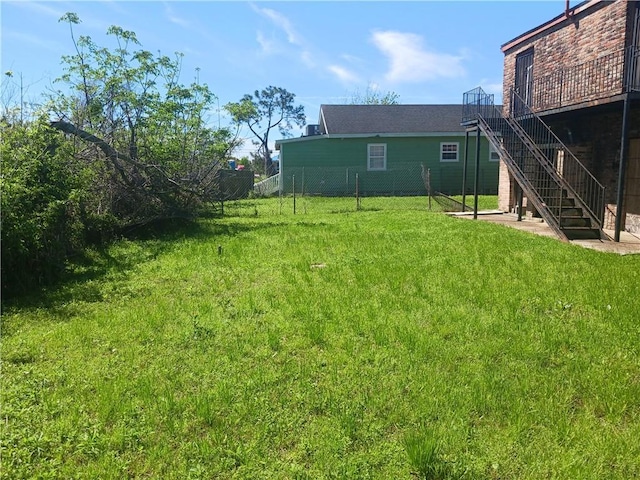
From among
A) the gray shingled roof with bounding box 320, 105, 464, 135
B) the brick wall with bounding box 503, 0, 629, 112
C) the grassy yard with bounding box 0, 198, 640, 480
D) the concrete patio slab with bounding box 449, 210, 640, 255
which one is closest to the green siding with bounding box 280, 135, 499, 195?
the gray shingled roof with bounding box 320, 105, 464, 135

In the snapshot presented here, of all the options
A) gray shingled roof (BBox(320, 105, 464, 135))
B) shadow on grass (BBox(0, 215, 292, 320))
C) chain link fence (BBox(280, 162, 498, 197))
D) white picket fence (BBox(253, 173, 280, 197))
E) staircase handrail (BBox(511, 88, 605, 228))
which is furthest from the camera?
white picket fence (BBox(253, 173, 280, 197))

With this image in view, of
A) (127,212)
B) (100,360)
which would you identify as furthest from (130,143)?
(100,360)

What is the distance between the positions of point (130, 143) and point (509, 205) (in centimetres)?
1221

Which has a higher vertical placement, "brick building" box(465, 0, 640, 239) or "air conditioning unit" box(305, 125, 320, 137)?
"air conditioning unit" box(305, 125, 320, 137)

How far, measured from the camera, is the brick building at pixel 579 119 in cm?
1012

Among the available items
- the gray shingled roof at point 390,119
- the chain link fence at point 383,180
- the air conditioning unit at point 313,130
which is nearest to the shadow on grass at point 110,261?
the chain link fence at point 383,180

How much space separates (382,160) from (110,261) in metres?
18.1

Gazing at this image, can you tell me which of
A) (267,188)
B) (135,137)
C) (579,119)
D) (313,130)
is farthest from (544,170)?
(313,130)

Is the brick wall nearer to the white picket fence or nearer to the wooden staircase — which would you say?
the wooden staircase

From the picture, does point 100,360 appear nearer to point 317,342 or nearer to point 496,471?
point 317,342

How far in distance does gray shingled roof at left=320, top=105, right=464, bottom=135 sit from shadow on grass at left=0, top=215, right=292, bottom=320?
13.0 metres

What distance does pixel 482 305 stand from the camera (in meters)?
5.31

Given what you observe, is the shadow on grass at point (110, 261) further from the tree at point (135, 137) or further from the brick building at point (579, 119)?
the brick building at point (579, 119)

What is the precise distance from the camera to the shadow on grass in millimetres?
5641
